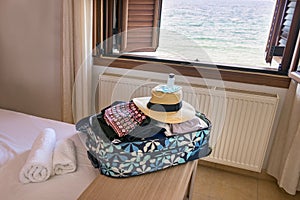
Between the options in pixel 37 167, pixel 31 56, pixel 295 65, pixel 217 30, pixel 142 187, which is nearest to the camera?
pixel 142 187

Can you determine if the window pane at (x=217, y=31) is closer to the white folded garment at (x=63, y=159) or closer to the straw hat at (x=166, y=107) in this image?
the straw hat at (x=166, y=107)

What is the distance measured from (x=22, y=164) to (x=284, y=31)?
183 centimetres

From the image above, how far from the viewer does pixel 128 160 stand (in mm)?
961

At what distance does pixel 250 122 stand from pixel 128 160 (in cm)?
122

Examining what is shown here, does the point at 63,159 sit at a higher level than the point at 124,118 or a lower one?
lower

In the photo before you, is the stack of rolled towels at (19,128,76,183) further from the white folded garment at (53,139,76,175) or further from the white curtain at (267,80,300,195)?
the white curtain at (267,80,300,195)

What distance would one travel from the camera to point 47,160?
3.50ft

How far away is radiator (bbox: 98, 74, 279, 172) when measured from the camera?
1.84m

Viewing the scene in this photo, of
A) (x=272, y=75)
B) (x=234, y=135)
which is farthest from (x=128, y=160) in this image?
(x=272, y=75)

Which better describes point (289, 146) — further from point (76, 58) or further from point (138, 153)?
point (76, 58)

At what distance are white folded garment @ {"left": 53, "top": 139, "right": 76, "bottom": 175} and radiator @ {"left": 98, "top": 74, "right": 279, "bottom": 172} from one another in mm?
949

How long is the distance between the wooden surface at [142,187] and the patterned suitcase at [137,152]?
3 centimetres

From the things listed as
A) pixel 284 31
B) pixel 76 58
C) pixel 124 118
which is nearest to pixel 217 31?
pixel 284 31

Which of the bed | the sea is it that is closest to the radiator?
the sea
